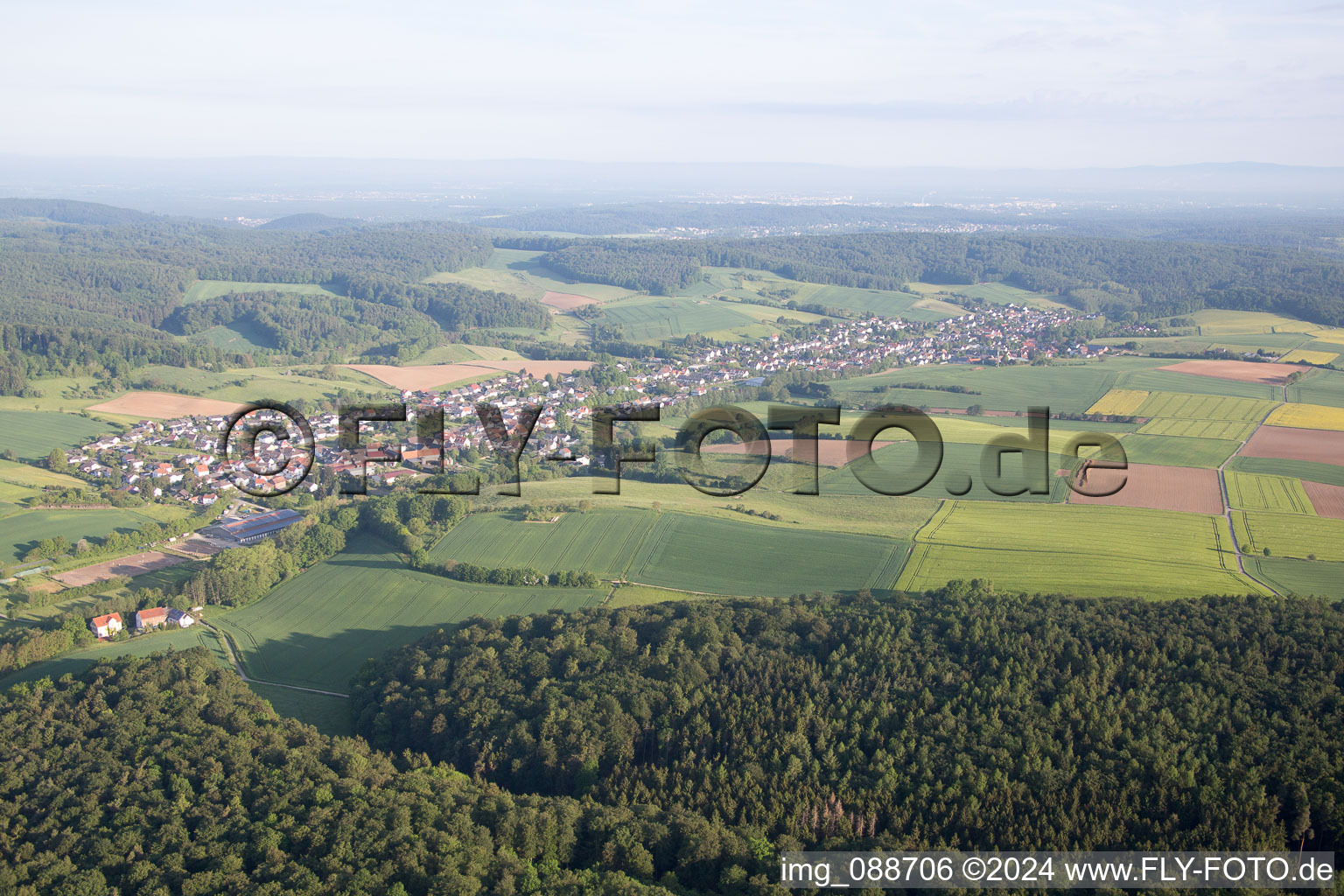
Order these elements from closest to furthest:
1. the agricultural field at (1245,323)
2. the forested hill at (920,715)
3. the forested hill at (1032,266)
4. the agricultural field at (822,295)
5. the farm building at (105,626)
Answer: the forested hill at (920,715), the farm building at (105,626), the agricultural field at (1245,323), the forested hill at (1032,266), the agricultural field at (822,295)

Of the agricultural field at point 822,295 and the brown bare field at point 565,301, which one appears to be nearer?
the agricultural field at point 822,295

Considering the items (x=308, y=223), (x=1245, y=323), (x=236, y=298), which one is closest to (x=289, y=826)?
(x=236, y=298)

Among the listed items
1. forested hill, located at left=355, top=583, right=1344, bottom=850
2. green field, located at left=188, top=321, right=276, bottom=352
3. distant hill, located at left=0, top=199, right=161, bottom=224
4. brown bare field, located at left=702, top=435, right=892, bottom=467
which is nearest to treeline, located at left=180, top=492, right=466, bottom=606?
forested hill, located at left=355, top=583, right=1344, bottom=850

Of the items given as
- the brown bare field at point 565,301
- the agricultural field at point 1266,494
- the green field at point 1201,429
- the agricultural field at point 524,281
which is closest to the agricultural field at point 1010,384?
the green field at point 1201,429

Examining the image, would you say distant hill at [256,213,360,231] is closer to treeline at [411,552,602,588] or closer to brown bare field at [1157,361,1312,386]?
brown bare field at [1157,361,1312,386]

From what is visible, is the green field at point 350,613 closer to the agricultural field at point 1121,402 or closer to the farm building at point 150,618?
the farm building at point 150,618

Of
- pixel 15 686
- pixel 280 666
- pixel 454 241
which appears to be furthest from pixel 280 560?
pixel 454 241

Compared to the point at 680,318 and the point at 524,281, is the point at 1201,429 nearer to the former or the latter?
the point at 680,318
